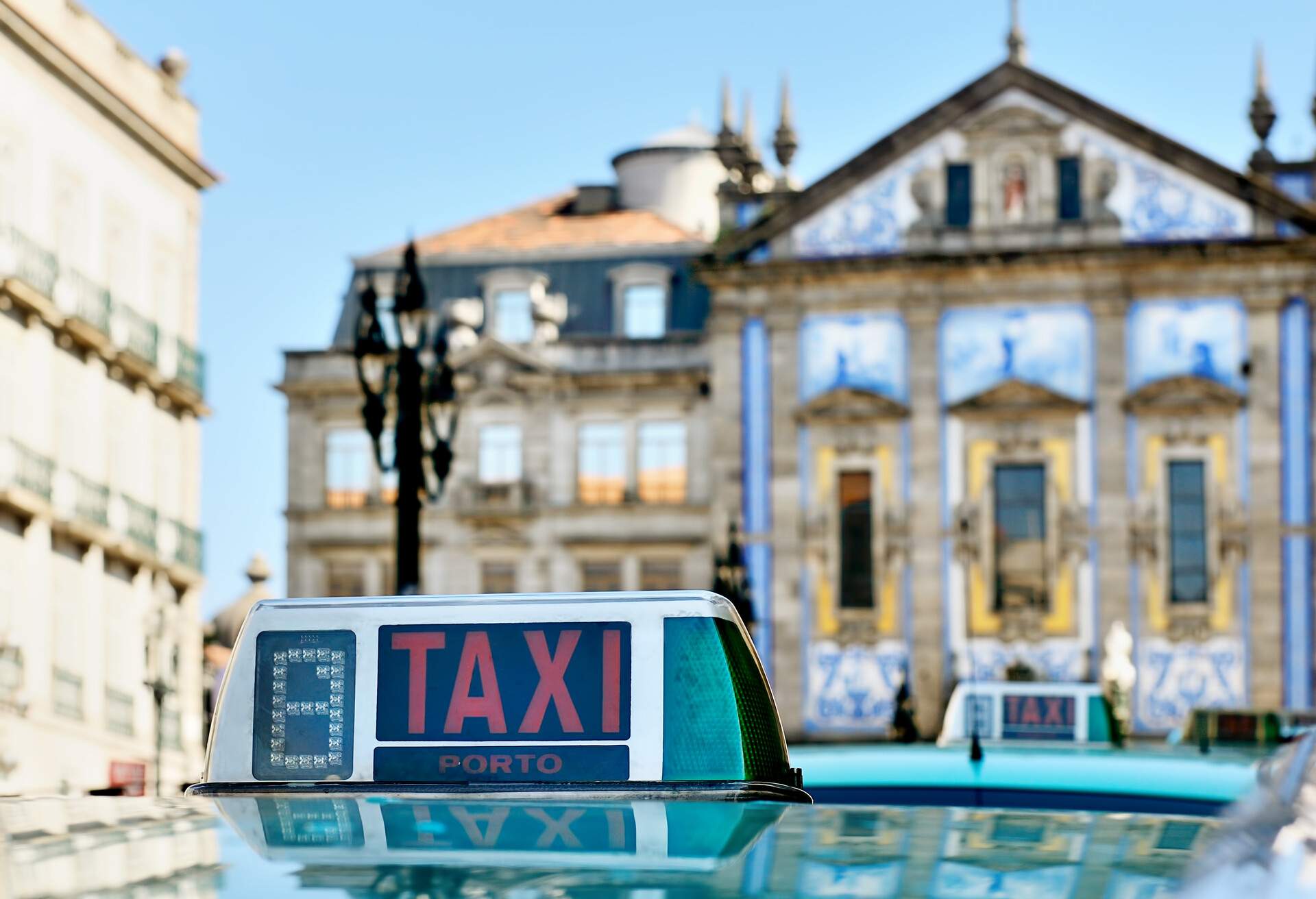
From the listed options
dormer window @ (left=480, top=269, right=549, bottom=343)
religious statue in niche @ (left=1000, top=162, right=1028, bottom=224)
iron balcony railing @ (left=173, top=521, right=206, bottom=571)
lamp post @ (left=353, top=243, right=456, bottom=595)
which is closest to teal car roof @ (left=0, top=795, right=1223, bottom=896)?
lamp post @ (left=353, top=243, right=456, bottom=595)

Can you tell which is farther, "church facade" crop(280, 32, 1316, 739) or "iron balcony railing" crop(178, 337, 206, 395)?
"church facade" crop(280, 32, 1316, 739)

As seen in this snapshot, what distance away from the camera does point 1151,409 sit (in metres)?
46.5

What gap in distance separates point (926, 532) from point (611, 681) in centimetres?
4138

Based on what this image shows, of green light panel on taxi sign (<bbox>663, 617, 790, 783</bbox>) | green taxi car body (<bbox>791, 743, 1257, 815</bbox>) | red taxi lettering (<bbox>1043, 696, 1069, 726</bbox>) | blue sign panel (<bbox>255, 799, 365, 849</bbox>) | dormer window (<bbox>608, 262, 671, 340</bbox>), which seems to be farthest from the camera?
dormer window (<bbox>608, 262, 671, 340</bbox>)

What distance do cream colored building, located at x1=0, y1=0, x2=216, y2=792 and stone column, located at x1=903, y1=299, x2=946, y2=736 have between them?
1313 cm

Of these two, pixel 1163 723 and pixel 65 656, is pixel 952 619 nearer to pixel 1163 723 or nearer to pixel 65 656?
pixel 1163 723

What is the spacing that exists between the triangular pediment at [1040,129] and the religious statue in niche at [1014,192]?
2.67 feet

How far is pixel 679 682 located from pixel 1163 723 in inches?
1621

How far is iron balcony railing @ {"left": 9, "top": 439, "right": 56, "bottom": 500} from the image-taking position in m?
35.0

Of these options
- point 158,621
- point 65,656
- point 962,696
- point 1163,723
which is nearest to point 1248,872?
point 962,696

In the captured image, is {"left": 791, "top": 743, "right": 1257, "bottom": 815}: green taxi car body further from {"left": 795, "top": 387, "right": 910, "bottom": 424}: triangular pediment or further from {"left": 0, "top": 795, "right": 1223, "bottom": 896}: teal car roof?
{"left": 795, "top": 387, "right": 910, "bottom": 424}: triangular pediment

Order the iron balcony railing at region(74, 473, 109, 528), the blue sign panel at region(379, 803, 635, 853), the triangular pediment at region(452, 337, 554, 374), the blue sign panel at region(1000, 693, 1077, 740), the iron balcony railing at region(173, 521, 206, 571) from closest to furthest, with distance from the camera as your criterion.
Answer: the blue sign panel at region(379, 803, 635, 853) → the blue sign panel at region(1000, 693, 1077, 740) → the iron balcony railing at region(74, 473, 109, 528) → the iron balcony railing at region(173, 521, 206, 571) → the triangular pediment at region(452, 337, 554, 374)

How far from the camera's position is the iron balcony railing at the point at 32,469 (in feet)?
115

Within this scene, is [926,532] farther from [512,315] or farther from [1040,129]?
[512,315]
